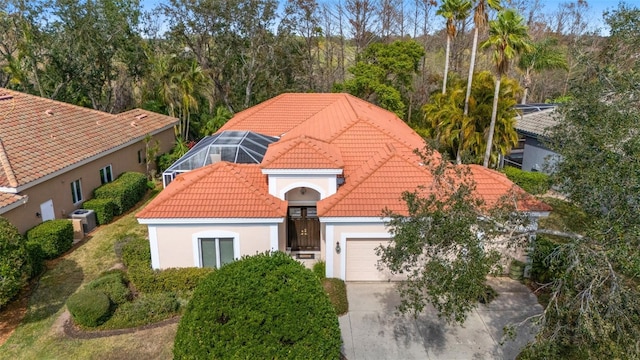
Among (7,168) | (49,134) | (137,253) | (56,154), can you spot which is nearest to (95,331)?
(137,253)

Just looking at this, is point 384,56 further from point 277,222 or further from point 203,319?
point 203,319

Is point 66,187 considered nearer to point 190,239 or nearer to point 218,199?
point 190,239

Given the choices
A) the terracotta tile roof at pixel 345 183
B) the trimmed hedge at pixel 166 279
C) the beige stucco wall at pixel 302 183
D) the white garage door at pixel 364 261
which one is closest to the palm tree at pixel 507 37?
the terracotta tile roof at pixel 345 183

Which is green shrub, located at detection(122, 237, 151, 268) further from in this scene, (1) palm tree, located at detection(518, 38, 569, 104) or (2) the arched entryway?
(1) palm tree, located at detection(518, 38, 569, 104)

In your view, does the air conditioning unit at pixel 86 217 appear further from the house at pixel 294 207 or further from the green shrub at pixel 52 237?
the house at pixel 294 207

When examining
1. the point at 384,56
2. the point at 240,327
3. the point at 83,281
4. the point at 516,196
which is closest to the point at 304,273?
the point at 240,327

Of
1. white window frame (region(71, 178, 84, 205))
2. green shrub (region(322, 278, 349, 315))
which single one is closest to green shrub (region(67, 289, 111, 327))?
green shrub (region(322, 278, 349, 315))
